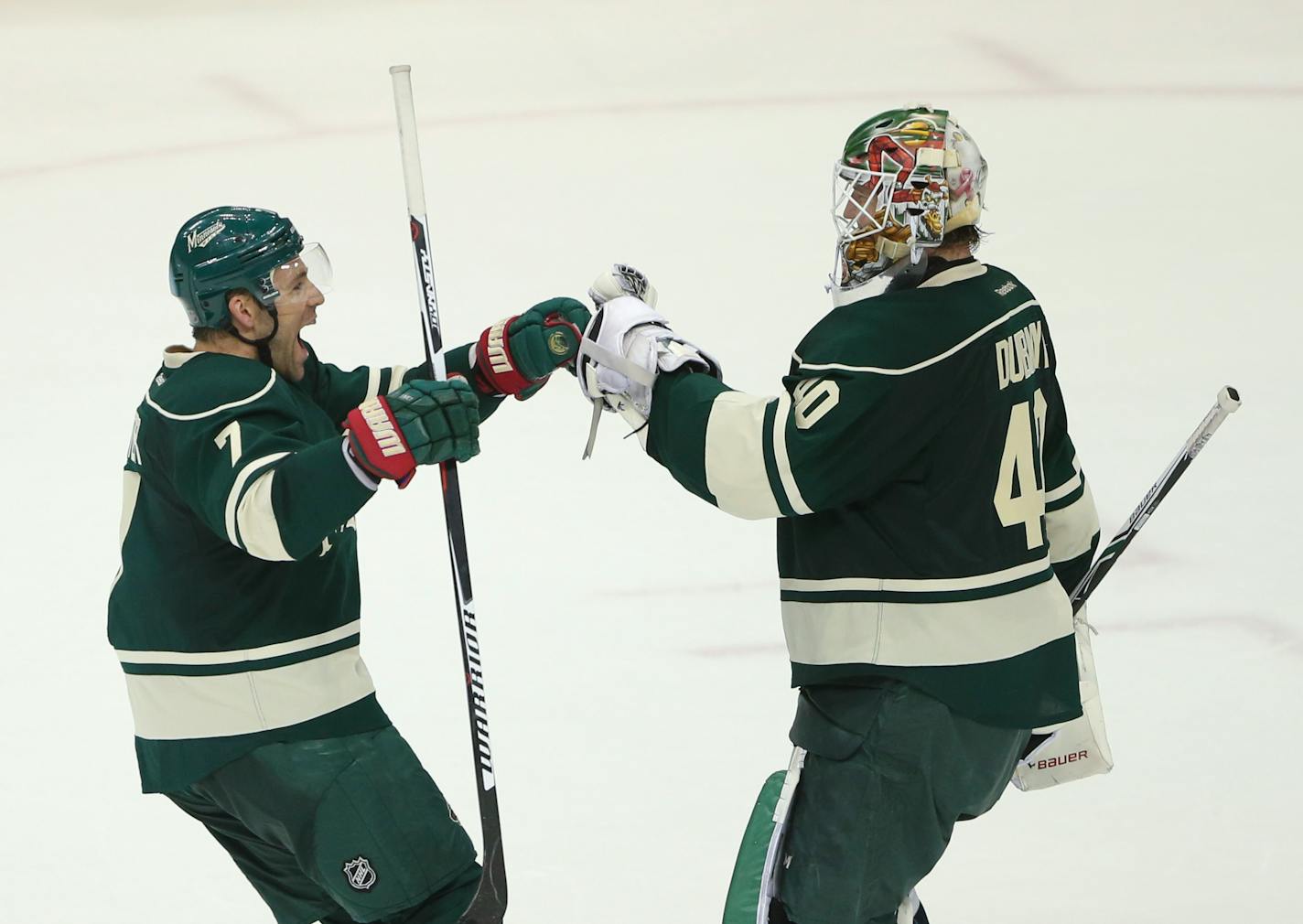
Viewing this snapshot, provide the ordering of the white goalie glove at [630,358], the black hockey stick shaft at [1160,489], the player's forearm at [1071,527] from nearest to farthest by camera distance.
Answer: the white goalie glove at [630,358], the player's forearm at [1071,527], the black hockey stick shaft at [1160,489]

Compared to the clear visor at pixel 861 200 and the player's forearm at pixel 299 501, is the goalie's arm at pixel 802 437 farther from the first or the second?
the player's forearm at pixel 299 501

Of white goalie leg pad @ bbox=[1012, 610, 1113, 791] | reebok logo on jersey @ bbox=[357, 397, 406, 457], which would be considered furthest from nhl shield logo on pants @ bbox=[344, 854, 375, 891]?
white goalie leg pad @ bbox=[1012, 610, 1113, 791]

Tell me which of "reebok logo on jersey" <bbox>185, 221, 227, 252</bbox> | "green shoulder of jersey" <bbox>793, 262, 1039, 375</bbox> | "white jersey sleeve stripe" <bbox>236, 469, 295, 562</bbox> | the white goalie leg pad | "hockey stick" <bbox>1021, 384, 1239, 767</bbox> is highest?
"reebok logo on jersey" <bbox>185, 221, 227, 252</bbox>

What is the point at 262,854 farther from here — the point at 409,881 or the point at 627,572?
the point at 627,572

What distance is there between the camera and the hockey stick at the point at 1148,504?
273 centimetres

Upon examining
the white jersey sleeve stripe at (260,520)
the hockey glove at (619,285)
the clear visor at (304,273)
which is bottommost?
the white jersey sleeve stripe at (260,520)

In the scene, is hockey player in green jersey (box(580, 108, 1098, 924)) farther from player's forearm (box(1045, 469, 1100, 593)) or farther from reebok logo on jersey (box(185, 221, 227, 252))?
reebok logo on jersey (box(185, 221, 227, 252))

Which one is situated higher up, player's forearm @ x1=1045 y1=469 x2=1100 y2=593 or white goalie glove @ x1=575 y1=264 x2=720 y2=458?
white goalie glove @ x1=575 y1=264 x2=720 y2=458

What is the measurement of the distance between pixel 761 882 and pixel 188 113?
578cm

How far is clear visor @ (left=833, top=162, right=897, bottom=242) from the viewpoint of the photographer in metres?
2.34

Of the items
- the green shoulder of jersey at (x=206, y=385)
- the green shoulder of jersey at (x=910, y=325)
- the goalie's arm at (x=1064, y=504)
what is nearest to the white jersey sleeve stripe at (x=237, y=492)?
the green shoulder of jersey at (x=206, y=385)

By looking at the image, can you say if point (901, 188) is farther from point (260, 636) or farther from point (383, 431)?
point (260, 636)

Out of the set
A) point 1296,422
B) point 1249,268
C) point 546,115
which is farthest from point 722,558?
point 546,115

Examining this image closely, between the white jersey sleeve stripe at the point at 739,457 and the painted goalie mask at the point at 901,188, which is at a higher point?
the painted goalie mask at the point at 901,188
